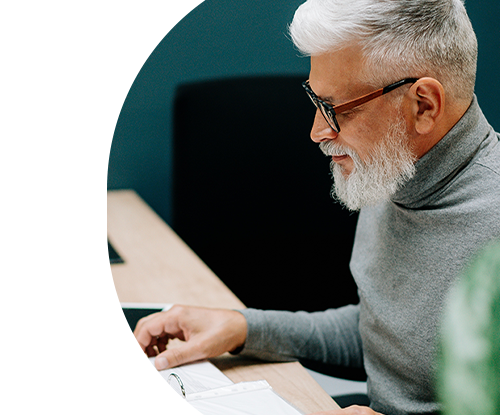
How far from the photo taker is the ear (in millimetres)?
707

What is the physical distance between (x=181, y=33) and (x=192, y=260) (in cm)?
114

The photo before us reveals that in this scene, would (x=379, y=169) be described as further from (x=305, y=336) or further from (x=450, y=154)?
(x=305, y=336)

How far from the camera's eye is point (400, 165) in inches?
30.1

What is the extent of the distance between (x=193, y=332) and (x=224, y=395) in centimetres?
20

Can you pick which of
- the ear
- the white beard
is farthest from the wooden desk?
the ear

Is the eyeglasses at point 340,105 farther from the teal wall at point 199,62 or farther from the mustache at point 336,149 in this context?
the teal wall at point 199,62

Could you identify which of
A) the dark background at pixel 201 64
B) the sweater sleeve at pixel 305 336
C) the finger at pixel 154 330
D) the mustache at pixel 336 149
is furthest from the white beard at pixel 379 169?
the dark background at pixel 201 64

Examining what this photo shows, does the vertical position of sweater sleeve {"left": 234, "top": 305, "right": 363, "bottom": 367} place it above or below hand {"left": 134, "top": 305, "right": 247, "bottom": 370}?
below

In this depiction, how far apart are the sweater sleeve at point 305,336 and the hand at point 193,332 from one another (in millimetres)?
28

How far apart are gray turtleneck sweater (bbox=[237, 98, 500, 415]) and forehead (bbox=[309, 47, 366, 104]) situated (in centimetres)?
15

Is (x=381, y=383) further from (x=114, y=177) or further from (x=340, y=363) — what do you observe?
(x=114, y=177)

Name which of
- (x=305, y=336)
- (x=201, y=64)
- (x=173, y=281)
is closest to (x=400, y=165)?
(x=305, y=336)

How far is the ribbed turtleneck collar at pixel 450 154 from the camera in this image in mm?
726

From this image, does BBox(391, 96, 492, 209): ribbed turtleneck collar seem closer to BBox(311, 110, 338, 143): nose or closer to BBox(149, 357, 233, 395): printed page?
BBox(311, 110, 338, 143): nose
